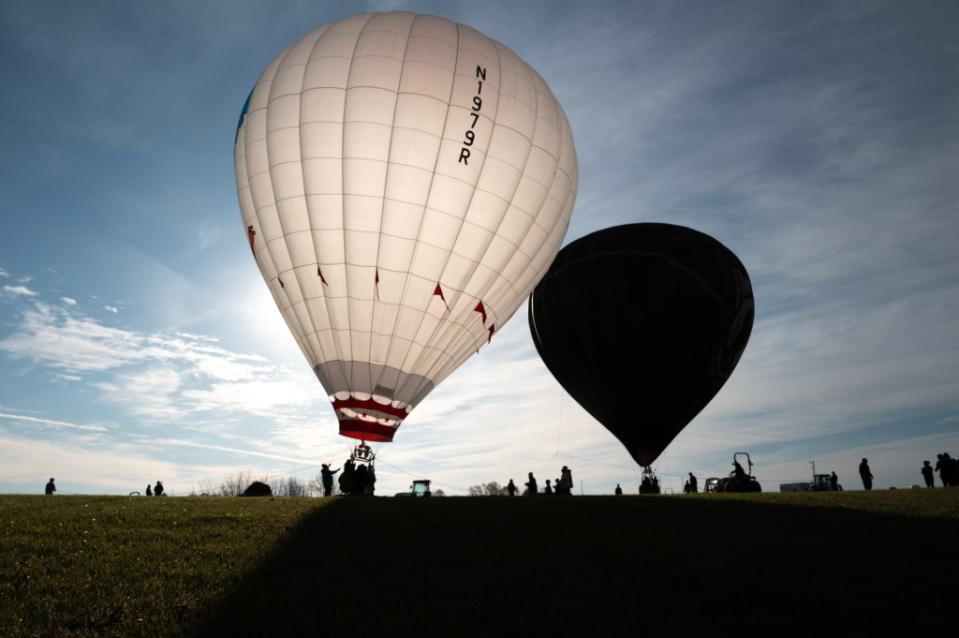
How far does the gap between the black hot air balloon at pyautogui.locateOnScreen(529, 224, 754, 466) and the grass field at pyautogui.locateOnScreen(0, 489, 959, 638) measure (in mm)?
15254

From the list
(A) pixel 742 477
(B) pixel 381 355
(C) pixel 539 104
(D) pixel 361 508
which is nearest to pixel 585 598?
(D) pixel 361 508

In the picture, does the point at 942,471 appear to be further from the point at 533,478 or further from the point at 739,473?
the point at 533,478

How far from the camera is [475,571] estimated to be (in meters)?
9.13

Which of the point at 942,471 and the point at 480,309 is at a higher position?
the point at 480,309

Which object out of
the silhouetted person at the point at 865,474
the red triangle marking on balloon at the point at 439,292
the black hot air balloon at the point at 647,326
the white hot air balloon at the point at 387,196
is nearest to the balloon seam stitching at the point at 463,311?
the white hot air balloon at the point at 387,196

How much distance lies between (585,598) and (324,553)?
4152mm

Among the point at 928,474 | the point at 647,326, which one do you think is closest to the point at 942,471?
the point at 928,474

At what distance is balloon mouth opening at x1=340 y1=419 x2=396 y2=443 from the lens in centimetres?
2042

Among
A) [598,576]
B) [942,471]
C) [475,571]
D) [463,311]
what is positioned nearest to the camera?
[598,576]

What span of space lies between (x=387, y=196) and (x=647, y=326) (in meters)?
14.7

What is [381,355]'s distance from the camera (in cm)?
2019

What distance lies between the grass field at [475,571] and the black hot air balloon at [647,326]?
1525 centimetres

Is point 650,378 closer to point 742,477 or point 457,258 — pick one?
point 742,477

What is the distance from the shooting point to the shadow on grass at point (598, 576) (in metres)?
7.21
